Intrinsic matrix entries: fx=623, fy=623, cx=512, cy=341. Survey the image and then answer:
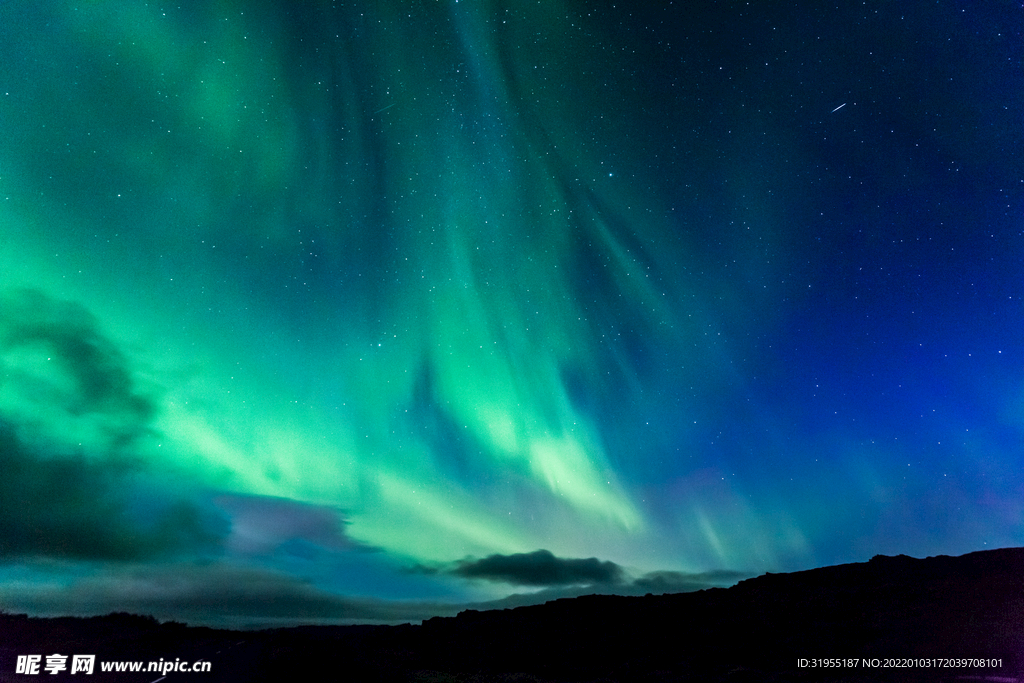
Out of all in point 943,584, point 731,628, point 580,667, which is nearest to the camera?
point 580,667

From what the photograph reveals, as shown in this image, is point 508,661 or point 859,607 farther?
point 859,607

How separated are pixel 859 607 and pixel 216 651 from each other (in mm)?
26299

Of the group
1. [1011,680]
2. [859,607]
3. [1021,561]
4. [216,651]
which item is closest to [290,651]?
[216,651]

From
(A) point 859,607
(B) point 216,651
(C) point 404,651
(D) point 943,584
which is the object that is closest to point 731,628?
(A) point 859,607

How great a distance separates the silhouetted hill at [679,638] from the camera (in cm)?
1852

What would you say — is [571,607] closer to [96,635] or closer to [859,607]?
[859,607]

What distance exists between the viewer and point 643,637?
2756 centimetres

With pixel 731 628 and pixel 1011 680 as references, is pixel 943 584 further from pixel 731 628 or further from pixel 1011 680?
pixel 1011 680

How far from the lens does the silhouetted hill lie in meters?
18.5

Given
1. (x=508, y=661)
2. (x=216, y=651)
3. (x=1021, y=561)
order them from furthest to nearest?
(x=1021, y=561)
(x=508, y=661)
(x=216, y=651)

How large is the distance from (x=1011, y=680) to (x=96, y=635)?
1067 inches

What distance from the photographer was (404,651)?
2647 cm

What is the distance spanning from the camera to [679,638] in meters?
26.7

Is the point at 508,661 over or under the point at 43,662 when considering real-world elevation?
under
